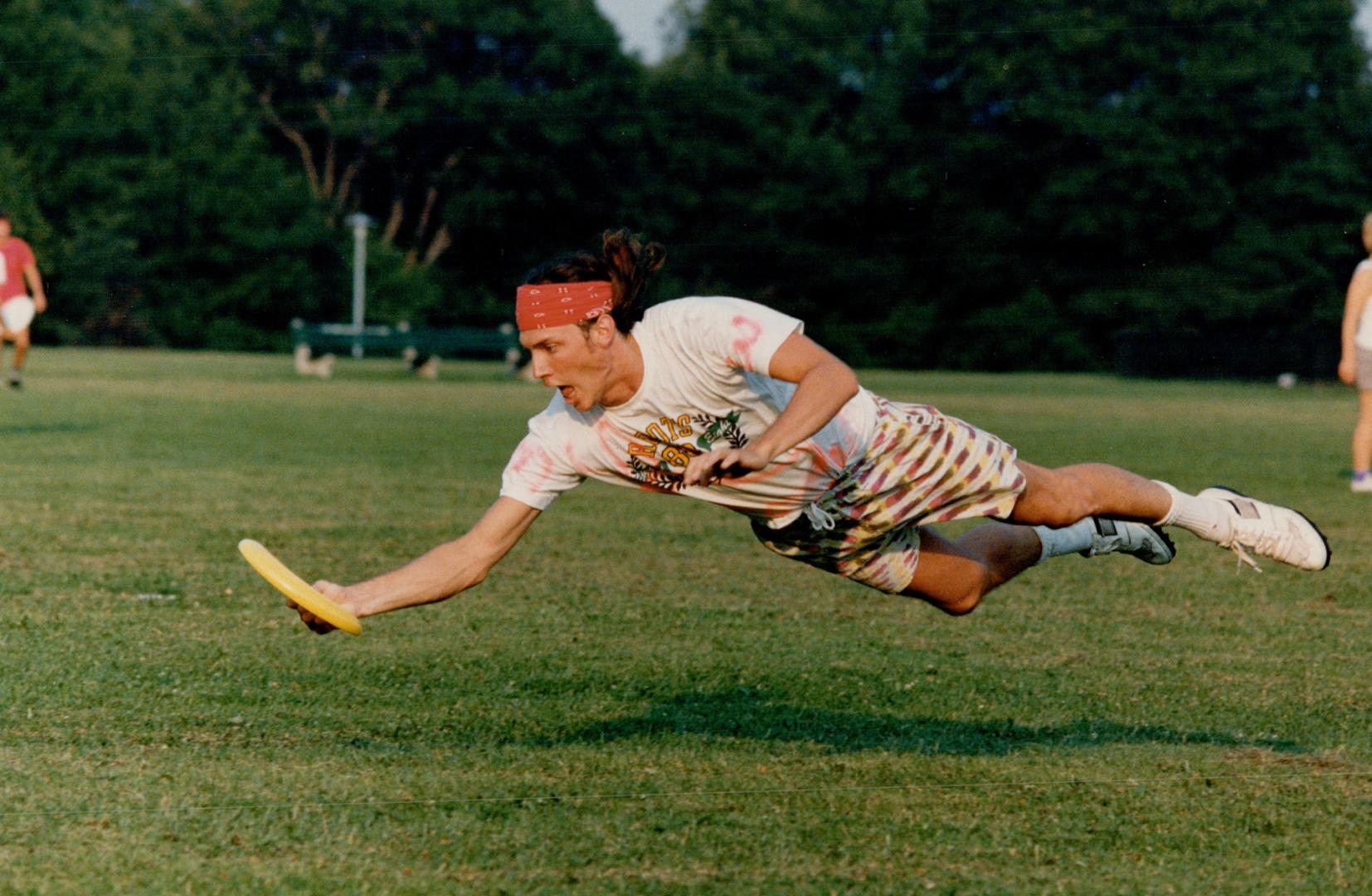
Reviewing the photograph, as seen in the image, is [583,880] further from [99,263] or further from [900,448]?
[99,263]

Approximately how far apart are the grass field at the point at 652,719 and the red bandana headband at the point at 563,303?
1.40 m

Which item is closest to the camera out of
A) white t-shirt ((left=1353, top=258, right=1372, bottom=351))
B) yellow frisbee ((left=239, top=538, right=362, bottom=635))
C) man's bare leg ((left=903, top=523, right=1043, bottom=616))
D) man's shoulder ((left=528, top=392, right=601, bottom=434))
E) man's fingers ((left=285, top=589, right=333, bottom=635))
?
yellow frisbee ((left=239, top=538, right=362, bottom=635))

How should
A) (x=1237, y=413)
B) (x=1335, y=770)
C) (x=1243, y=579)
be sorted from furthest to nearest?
(x=1237, y=413) < (x=1243, y=579) < (x=1335, y=770)

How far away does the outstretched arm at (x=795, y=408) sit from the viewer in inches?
176

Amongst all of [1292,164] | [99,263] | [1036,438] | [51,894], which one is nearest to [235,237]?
[99,263]

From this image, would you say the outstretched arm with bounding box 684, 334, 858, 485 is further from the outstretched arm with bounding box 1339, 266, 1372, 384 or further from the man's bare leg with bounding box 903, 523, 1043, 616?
the outstretched arm with bounding box 1339, 266, 1372, 384

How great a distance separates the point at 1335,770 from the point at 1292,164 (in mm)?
62581

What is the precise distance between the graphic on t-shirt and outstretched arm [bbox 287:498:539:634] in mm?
442

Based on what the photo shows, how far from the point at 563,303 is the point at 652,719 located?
174 centimetres

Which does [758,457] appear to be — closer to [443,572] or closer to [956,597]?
[443,572]

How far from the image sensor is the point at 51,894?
3938mm

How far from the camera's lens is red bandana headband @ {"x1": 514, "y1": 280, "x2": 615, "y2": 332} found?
502 cm

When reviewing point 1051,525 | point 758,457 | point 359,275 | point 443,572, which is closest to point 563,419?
point 443,572

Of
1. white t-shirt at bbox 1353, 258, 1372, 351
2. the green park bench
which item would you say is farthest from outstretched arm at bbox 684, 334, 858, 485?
the green park bench
